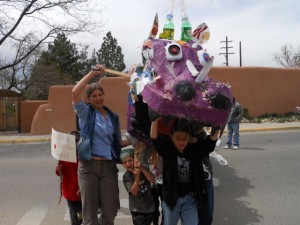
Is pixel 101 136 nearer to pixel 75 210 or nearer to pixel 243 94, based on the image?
pixel 75 210

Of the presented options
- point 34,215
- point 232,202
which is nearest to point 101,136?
point 34,215

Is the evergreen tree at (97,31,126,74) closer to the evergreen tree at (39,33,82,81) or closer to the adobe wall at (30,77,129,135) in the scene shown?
the evergreen tree at (39,33,82,81)

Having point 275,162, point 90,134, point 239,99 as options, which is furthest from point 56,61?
point 90,134

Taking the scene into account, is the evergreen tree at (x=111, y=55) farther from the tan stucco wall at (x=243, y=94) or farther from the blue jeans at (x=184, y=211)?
the blue jeans at (x=184, y=211)

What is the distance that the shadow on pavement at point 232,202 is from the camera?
507 cm

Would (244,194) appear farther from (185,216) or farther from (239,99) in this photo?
(239,99)

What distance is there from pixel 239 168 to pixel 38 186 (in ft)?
13.6

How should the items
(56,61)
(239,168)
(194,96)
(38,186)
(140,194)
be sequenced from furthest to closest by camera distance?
(56,61) → (239,168) → (38,186) → (140,194) → (194,96)

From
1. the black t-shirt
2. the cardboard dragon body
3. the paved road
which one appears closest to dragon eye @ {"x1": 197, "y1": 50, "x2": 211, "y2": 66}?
the cardboard dragon body

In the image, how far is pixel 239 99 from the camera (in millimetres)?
20031

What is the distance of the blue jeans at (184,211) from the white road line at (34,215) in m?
2.24

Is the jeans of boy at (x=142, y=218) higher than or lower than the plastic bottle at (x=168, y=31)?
lower

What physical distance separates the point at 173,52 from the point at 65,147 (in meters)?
1.46

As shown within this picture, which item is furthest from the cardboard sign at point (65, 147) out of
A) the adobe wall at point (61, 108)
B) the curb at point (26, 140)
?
the adobe wall at point (61, 108)
